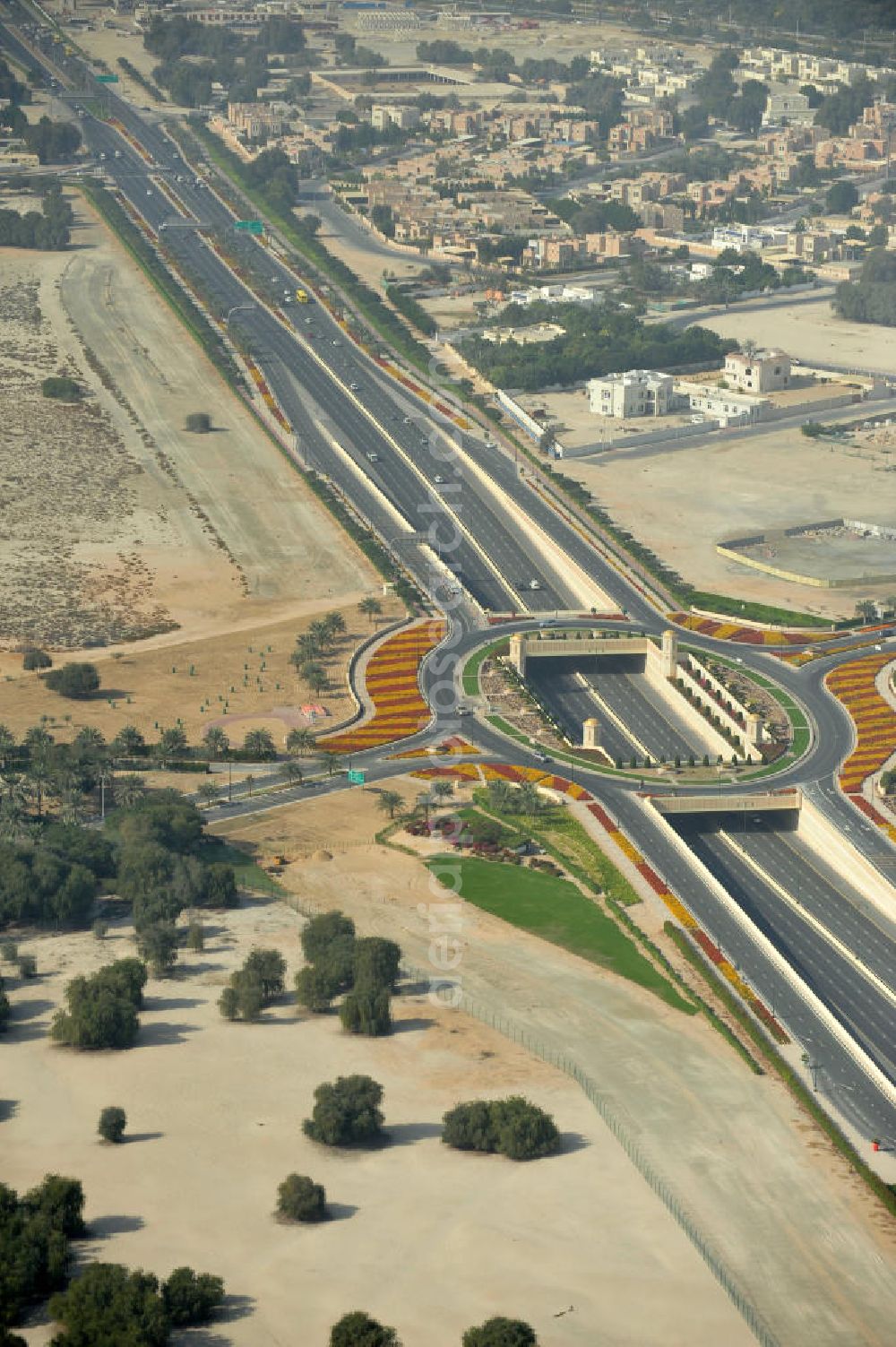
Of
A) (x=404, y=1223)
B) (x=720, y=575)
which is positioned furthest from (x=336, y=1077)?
(x=720, y=575)

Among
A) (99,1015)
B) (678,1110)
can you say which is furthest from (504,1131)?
(99,1015)

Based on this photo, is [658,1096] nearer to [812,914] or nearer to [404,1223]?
[404,1223]

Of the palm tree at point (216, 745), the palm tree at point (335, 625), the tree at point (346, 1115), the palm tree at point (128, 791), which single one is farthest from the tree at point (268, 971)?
the palm tree at point (335, 625)

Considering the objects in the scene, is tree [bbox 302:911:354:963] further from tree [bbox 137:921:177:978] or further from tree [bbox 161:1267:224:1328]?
tree [bbox 161:1267:224:1328]

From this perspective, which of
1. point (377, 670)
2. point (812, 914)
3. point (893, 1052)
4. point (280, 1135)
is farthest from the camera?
point (377, 670)

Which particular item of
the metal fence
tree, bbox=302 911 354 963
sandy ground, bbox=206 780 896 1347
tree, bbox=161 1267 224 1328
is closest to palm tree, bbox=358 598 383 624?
sandy ground, bbox=206 780 896 1347

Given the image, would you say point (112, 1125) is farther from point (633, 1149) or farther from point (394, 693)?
point (394, 693)
